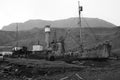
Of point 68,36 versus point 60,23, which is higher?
point 60,23

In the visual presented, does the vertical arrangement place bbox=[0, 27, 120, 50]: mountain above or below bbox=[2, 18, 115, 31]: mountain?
below

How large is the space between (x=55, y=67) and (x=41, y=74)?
165cm

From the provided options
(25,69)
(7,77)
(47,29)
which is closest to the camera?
(7,77)

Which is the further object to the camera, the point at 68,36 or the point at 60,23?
the point at 60,23

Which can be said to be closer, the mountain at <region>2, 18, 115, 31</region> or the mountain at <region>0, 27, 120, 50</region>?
the mountain at <region>0, 27, 120, 50</region>

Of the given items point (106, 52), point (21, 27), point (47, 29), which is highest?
point (21, 27)

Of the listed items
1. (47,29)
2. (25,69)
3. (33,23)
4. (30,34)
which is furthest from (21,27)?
(25,69)

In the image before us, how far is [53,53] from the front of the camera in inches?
1025

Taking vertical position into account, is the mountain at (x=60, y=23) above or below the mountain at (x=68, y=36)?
above

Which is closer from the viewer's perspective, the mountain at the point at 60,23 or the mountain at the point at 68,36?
the mountain at the point at 68,36

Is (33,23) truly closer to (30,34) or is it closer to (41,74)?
(30,34)

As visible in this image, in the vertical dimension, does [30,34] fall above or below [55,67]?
above

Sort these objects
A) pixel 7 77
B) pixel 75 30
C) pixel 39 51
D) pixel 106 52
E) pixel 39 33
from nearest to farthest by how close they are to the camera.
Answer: pixel 7 77, pixel 106 52, pixel 39 51, pixel 75 30, pixel 39 33

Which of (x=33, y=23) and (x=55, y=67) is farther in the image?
(x=33, y=23)
